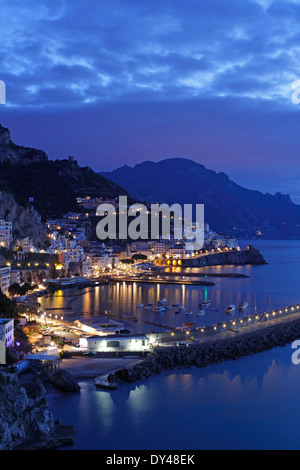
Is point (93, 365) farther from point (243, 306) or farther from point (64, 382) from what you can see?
point (243, 306)

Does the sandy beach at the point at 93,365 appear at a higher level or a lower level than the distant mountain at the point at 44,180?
lower

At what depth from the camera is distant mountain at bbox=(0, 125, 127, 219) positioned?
41.2 meters

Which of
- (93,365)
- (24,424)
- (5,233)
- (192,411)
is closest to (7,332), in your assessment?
(93,365)

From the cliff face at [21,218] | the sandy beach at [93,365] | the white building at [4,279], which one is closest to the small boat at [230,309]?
the sandy beach at [93,365]

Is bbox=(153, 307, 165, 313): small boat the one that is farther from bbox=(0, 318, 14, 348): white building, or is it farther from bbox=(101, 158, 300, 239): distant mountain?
bbox=(101, 158, 300, 239): distant mountain

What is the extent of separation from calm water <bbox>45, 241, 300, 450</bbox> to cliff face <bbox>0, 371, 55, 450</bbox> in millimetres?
624

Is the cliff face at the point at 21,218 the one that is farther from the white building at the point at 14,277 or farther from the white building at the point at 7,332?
the white building at the point at 7,332

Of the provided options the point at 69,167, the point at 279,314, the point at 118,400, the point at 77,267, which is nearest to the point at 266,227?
the point at 69,167

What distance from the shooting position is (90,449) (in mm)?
6801

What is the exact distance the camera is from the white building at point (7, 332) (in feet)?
31.4

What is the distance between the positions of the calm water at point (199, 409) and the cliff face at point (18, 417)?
624 millimetres

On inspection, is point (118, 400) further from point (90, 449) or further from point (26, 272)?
point (26, 272)

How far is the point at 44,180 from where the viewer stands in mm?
44656

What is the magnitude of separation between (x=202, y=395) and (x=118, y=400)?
5.48 feet
